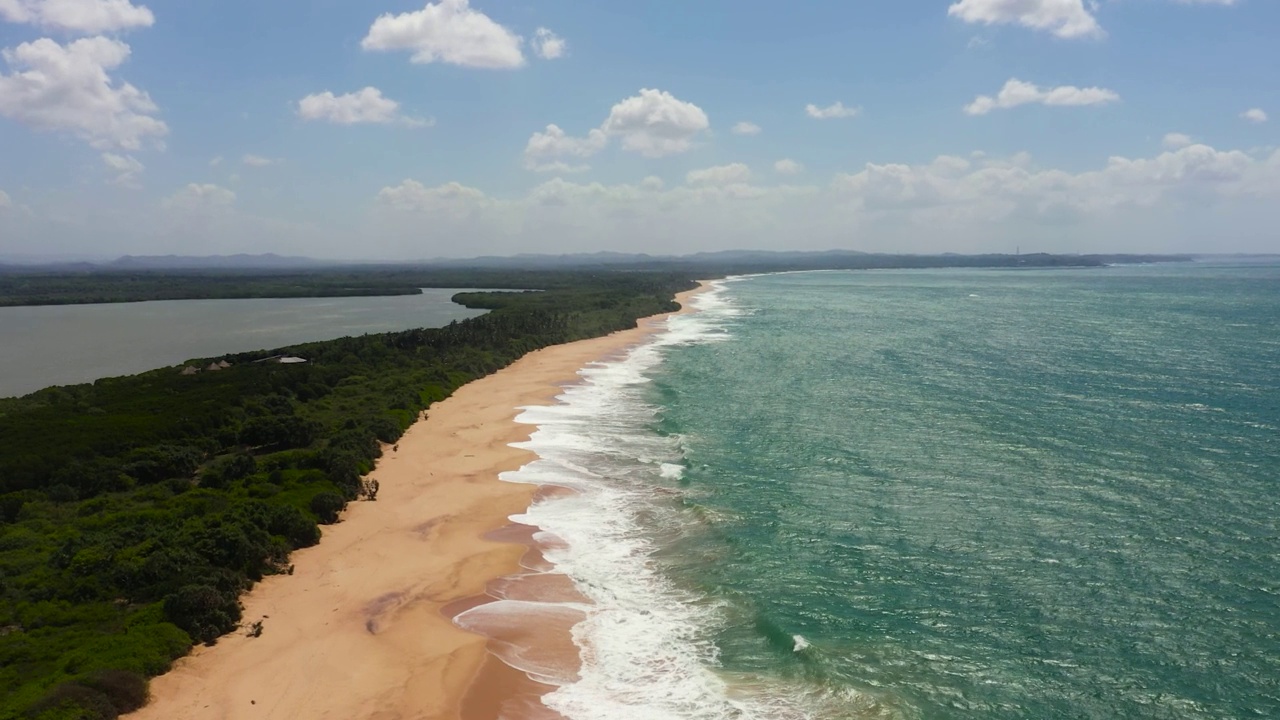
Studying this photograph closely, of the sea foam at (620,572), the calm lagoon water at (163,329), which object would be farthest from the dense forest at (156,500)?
the calm lagoon water at (163,329)

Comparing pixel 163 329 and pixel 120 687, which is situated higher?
pixel 163 329

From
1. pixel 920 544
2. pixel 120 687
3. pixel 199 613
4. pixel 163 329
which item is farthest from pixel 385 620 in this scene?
pixel 163 329

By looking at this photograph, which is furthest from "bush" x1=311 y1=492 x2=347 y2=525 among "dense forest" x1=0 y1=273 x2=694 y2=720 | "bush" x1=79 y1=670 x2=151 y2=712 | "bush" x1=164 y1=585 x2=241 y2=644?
"bush" x1=79 y1=670 x2=151 y2=712

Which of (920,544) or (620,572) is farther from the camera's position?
(920,544)

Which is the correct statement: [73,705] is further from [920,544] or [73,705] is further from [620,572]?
[920,544]

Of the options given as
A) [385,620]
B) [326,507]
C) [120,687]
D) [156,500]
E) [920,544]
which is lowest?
[385,620]

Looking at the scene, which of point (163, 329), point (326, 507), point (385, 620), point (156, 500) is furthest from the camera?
point (163, 329)

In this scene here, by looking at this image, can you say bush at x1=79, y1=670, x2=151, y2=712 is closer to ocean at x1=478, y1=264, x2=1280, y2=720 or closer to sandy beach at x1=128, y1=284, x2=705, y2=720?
sandy beach at x1=128, y1=284, x2=705, y2=720
